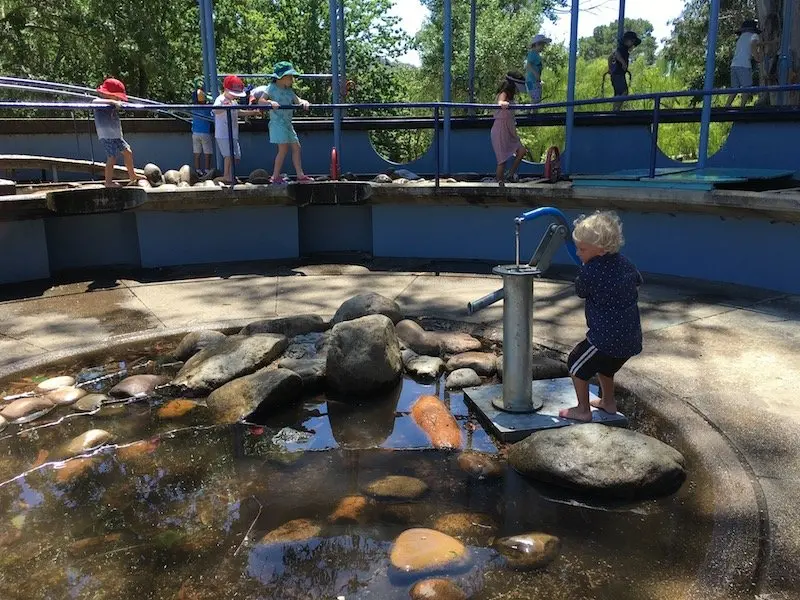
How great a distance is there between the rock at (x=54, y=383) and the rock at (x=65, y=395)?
77 mm

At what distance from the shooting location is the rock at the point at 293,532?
2891 mm

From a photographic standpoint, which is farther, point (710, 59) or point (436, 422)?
point (710, 59)

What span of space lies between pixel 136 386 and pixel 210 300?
2170mm

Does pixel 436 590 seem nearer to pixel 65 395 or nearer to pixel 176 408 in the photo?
pixel 176 408

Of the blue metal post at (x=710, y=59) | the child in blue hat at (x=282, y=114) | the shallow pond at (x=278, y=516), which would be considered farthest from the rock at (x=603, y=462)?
the child in blue hat at (x=282, y=114)

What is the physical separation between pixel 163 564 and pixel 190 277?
519cm

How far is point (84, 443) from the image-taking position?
12.3 ft

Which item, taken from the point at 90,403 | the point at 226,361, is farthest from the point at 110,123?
the point at 90,403

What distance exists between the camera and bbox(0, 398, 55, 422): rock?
162 inches

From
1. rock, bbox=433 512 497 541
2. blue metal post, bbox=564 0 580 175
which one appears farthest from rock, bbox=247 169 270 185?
rock, bbox=433 512 497 541

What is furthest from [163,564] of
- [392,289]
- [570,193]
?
[570,193]

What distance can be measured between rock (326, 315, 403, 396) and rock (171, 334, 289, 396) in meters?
0.55

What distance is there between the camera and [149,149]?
9.91 metres

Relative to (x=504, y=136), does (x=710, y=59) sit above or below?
above
